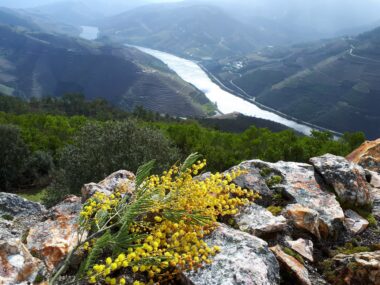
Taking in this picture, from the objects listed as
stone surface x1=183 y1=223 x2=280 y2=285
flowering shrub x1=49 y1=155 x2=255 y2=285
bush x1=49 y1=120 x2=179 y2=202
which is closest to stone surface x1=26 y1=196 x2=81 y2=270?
flowering shrub x1=49 y1=155 x2=255 y2=285

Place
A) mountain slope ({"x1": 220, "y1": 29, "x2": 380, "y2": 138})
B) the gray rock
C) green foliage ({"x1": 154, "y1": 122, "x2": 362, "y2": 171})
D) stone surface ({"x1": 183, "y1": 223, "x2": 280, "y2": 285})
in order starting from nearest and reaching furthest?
stone surface ({"x1": 183, "y1": 223, "x2": 280, "y2": 285}) < the gray rock < green foliage ({"x1": 154, "y1": 122, "x2": 362, "y2": 171}) < mountain slope ({"x1": 220, "y1": 29, "x2": 380, "y2": 138})

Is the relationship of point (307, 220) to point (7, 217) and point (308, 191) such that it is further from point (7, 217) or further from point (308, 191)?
point (7, 217)

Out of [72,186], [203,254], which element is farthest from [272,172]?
[72,186]

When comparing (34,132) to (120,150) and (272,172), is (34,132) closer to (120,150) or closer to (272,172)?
(120,150)

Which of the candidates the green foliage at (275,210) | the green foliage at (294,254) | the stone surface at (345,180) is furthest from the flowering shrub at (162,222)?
the stone surface at (345,180)

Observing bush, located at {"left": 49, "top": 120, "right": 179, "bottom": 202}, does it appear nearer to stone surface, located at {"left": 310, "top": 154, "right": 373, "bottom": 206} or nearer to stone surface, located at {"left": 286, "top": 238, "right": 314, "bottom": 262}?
stone surface, located at {"left": 310, "top": 154, "right": 373, "bottom": 206}

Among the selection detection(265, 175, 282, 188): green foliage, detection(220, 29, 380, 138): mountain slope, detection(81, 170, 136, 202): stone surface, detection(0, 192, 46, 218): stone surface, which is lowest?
detection(220, 29, 380, 138): mountain slope

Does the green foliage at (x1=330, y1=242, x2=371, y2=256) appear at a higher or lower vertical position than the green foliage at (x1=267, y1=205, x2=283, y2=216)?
lower
